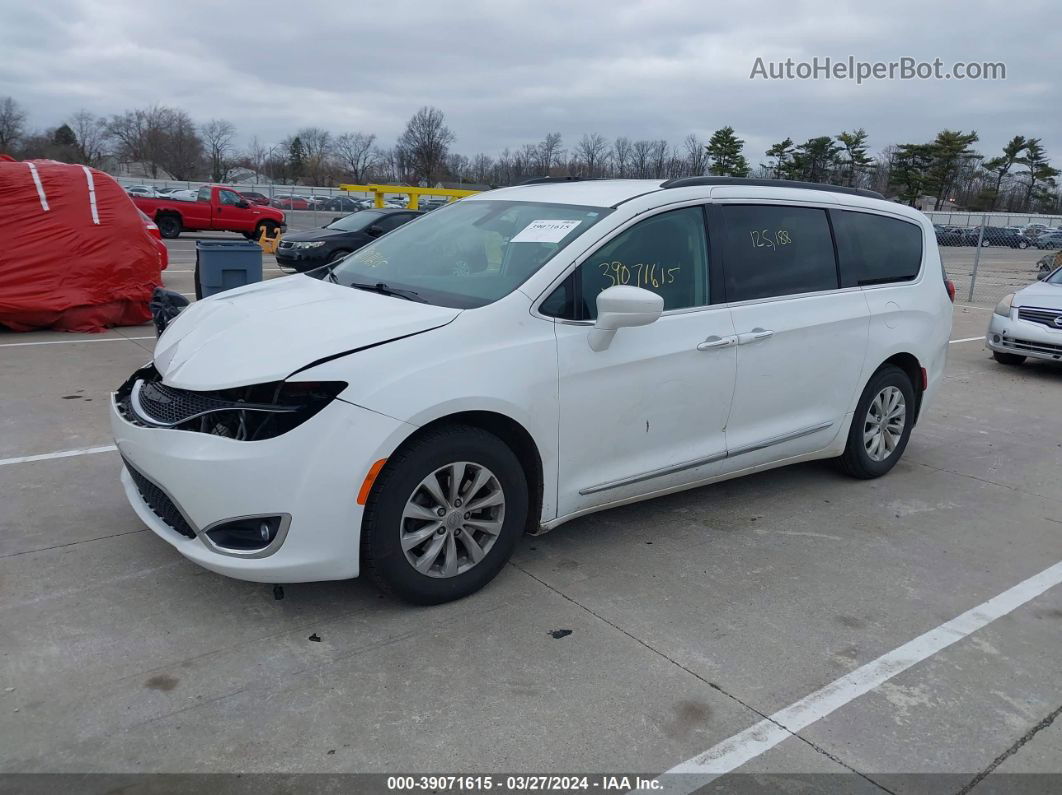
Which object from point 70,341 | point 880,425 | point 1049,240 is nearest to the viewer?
point 880,425

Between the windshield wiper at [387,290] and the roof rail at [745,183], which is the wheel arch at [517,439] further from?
the roof rail at [745,183]

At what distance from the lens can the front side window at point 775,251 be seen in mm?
4461

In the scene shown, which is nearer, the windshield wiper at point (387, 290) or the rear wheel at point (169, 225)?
the windshield wiper at point (387, 290)

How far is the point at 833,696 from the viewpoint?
310cm

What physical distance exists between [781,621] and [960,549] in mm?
1521

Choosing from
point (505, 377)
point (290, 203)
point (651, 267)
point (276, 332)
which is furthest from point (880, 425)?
point (290, 203)

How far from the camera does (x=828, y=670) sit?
10.7 ft

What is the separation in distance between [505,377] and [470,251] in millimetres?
1020

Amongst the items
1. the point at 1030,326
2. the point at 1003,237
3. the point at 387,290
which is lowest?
the point at 1030,326

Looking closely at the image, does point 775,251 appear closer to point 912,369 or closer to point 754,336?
point 754,336

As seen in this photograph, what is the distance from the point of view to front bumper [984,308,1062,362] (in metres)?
9.35

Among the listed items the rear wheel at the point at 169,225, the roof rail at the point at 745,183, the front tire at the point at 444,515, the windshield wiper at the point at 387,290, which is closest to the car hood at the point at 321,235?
the roof rail at the point at 745,183

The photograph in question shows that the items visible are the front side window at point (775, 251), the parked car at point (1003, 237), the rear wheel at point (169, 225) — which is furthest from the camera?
the parked car at point (1003, 237)

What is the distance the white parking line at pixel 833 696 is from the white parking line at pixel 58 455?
13.8 feet
